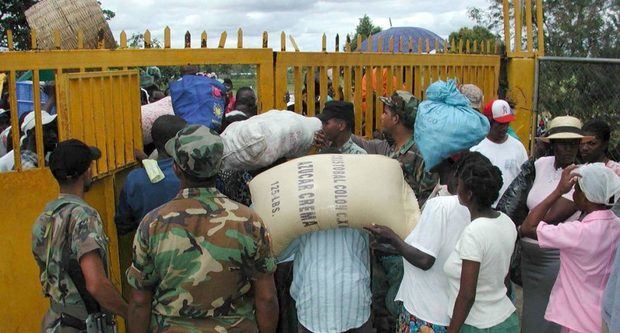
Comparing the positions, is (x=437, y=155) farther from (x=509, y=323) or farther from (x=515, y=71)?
(x=515, y=71)

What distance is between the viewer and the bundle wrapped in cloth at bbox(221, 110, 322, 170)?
3.35 metres

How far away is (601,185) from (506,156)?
1.52 metres

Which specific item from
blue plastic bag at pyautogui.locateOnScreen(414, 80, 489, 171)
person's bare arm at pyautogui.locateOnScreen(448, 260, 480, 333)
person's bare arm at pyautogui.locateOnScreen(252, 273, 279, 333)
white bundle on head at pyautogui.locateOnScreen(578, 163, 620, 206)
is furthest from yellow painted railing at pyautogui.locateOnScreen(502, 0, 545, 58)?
person's bare arm at pyautogui.locateOnScreen(252, 273, 279, 333)

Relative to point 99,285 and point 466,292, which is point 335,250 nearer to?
point 466,292

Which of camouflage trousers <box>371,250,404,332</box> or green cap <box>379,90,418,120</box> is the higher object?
green cap <box>379,90,418,120</box>

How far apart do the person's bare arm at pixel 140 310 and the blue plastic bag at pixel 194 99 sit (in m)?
1.94

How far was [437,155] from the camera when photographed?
134 inches

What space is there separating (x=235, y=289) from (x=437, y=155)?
1411 mm

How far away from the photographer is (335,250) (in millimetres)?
3158

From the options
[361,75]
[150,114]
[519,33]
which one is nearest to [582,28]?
[519,33]

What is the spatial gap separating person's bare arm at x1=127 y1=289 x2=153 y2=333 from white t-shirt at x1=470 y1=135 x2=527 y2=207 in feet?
9.53

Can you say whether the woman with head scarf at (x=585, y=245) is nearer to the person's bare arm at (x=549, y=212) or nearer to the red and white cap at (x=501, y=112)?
the person's bare arm at (x=549, y=212)

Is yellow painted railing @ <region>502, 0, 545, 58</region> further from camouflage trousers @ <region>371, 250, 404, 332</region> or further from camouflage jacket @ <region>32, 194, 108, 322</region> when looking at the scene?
camouflage jacket @ <region>32, 194, 108, 322</region>

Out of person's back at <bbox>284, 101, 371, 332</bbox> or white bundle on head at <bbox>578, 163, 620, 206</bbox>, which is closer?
person's back at <bbox>284, 101, 371, 332</bbox>
